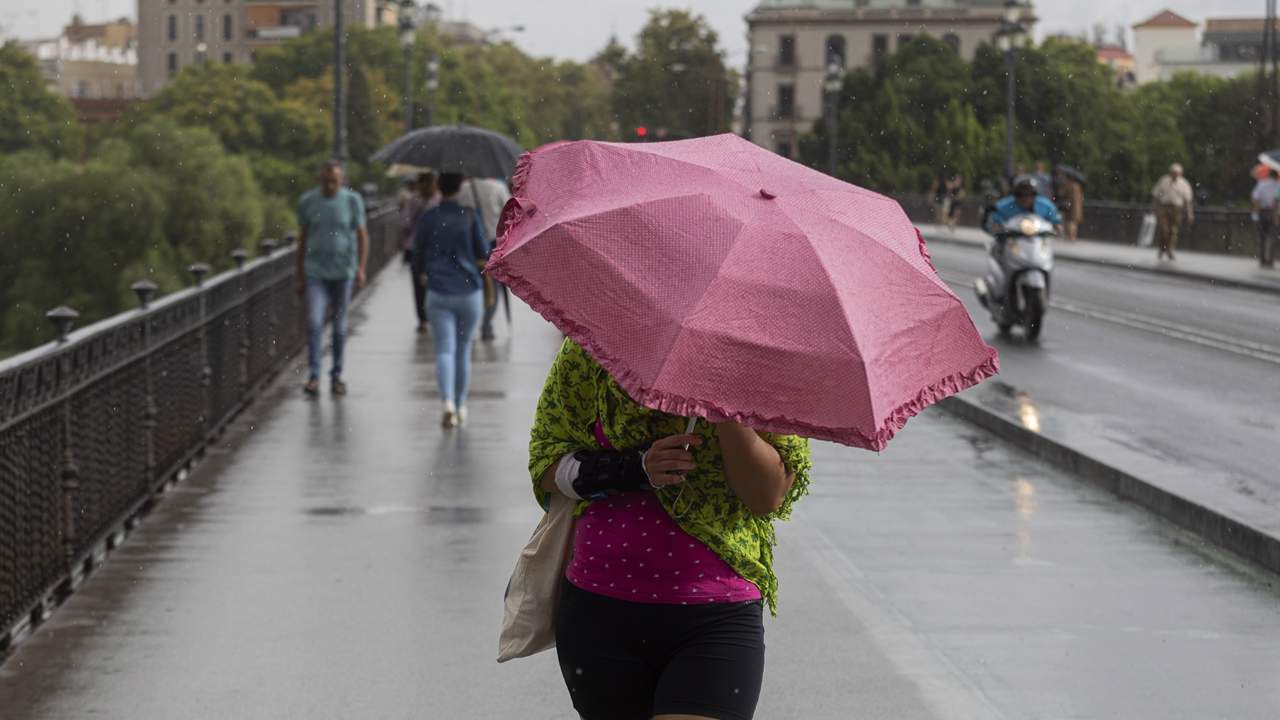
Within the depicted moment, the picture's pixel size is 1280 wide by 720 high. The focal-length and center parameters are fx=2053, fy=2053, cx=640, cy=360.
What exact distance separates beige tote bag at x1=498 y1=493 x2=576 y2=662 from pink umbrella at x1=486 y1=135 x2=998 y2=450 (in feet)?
1.54

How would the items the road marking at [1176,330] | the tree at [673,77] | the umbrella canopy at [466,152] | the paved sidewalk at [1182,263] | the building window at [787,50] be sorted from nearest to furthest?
the umbrella canopy at [466,152] → the road marking at [1176,330] → the paved sidewalk at [1182,263] → the building window at [787,50] → the tree at [673,77]

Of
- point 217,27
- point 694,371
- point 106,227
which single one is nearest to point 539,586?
point 694,371

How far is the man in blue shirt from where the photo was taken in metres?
20.9

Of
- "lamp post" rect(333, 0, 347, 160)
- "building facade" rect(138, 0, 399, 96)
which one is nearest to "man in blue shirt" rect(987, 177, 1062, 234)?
"lamp post" rect(333, 0, 347, 160)

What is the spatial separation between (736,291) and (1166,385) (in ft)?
47.1

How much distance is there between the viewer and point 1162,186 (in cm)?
3791

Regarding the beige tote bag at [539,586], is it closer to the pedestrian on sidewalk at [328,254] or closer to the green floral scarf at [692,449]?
the green floral scarf at [692,449]

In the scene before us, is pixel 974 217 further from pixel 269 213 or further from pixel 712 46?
pixel 712 46

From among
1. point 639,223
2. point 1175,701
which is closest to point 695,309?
point 639,223

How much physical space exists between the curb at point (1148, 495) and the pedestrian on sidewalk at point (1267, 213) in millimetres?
21436

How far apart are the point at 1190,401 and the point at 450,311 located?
241 inches

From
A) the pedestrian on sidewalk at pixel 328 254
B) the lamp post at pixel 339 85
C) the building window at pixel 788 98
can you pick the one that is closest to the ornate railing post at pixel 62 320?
the pedestrian on sidewalk at pixel 328 254

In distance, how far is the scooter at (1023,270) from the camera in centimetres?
2066

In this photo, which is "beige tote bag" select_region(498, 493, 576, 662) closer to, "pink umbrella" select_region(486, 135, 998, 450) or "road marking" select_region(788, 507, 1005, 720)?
"pink umbrella" select_region(486, 135, 998, 450)
